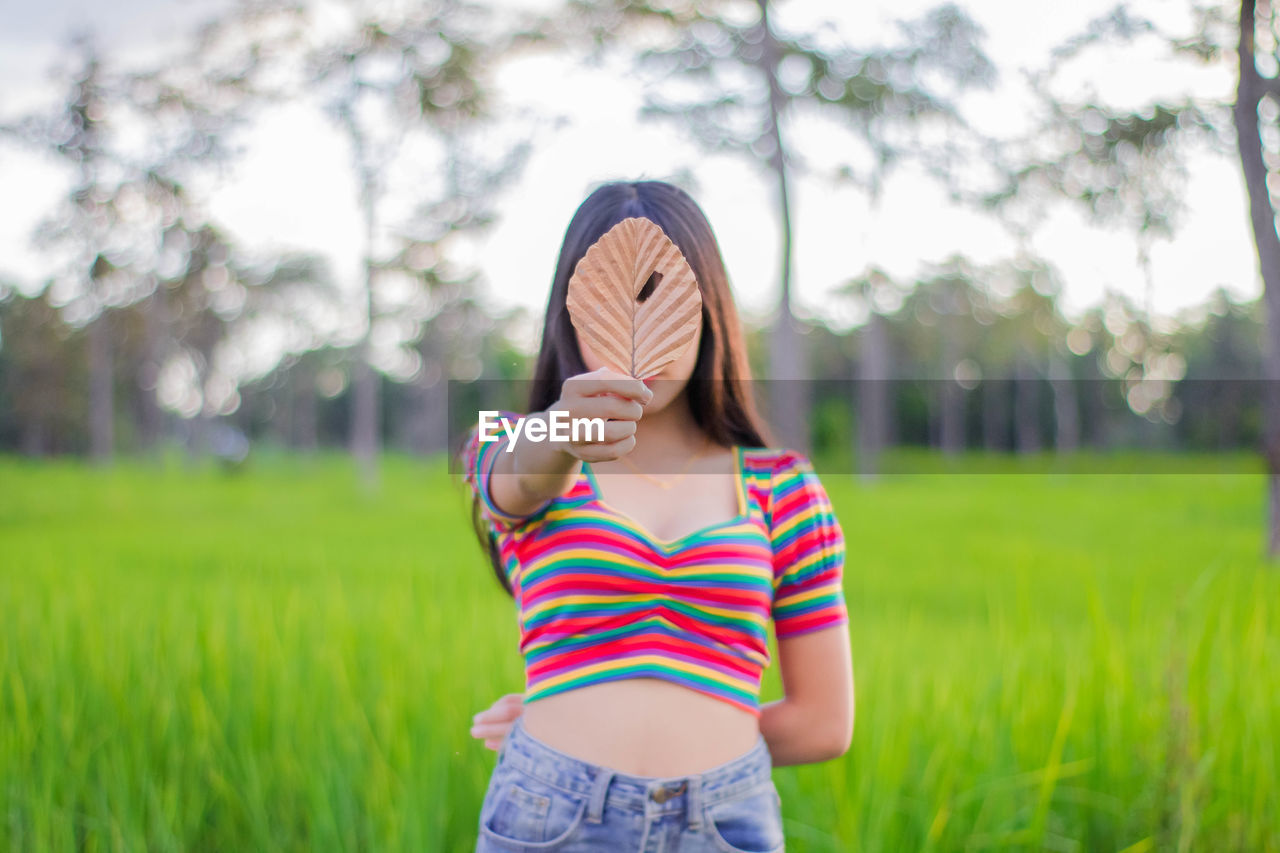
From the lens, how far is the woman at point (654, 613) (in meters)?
0.90

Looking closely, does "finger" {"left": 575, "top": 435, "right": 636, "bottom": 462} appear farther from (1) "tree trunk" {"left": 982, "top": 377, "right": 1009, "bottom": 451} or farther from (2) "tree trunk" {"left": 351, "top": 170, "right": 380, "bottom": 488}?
(1) "tree trunk" {"left": 982, "top": 377, "right": 1009, "bottom": 451}

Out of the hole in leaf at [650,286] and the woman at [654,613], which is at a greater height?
the hole in leaf at [650,286]

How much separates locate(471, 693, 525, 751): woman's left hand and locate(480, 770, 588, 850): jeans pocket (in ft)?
0.40

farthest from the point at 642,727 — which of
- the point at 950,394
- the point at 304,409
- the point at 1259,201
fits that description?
the point at 304,409

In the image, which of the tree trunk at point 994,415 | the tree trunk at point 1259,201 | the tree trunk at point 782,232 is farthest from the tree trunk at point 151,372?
the tree trunk at point 994,415

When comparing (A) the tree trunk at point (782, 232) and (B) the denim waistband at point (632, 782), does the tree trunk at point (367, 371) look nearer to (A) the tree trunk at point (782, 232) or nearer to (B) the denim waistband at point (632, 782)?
(A) the tree trunk at point (782, 232)

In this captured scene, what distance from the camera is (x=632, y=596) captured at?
93cm

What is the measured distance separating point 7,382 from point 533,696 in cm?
2362

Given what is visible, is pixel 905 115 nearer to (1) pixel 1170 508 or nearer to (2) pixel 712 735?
(1) pixel 1170 508

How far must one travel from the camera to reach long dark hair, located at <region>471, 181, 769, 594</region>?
921mm

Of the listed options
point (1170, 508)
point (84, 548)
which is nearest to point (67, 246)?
point (84, 548)

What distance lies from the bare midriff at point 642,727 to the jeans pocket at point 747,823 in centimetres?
5

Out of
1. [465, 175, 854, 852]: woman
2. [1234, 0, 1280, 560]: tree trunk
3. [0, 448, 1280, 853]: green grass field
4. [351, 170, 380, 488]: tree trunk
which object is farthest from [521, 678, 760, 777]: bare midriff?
[351, 170, 380, 488]: tree trunk

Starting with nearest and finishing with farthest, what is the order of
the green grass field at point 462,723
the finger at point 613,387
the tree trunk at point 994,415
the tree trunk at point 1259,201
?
the finger at point 613,387, the green grass field at point 462,723, the tree trunk at point 1259,201, the tree trunk at point 994,415
